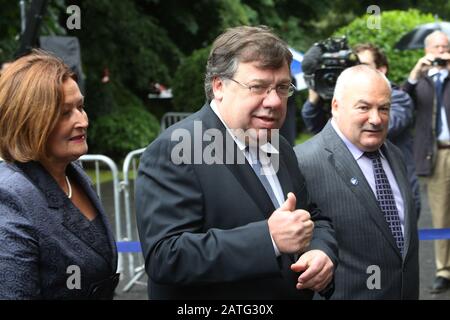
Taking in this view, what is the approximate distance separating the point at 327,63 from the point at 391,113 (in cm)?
67

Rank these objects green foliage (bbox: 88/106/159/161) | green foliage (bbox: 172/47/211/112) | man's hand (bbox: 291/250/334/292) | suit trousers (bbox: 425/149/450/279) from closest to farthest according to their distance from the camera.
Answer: man's hand (bbox: 291/250/334/292) < suit trousers (bbox: 425/149/450/279) < green foliage (bbox: 88/106/159/161) < green foliage (bbox: 172/47/211/112)

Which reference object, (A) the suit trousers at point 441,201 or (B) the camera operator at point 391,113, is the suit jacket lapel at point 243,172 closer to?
(B) the camera operator at point 391,113

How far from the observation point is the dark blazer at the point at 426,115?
275 inches

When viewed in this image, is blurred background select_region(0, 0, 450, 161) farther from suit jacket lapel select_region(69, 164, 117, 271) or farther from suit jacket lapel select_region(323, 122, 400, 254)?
suit jacket lapel select_region(69, 164, 117, 271)

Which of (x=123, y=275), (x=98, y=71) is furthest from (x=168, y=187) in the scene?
(x=98, y=71)

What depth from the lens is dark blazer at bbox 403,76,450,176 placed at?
6980mm

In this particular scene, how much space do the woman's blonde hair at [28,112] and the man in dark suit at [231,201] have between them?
14.1 inches

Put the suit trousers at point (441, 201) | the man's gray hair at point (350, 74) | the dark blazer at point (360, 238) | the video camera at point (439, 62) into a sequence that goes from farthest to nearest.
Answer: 1. the suit trousers at point (441, 201)
2. the video camera at point (439, 62)
3. the man's gray hair at point (350, 74)
4. the dark blazer at point (360, 238)

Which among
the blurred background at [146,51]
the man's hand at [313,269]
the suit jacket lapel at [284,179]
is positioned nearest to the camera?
the man's hand at [313,269]

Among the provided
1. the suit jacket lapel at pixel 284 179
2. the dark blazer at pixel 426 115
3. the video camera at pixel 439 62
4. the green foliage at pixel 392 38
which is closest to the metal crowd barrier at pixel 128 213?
the dark blazer at pixel 426 115

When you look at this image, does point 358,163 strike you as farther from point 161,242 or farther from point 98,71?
point 98,71

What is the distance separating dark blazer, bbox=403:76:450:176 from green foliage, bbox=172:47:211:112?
11676mm

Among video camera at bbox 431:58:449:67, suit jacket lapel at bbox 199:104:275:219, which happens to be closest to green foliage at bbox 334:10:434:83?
video camera at bbox 431:58:449:67

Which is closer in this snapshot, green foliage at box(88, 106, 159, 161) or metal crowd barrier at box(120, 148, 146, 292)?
metal crowd barrier at box(120, 148, 146, 292)
